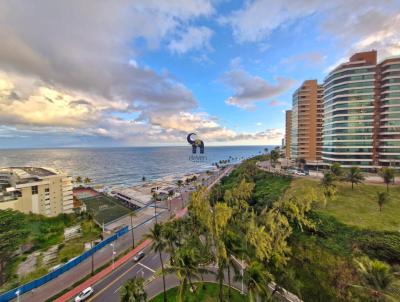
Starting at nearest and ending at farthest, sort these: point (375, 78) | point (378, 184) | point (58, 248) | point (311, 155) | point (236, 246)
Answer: point (236, 246)
point (58, 248)
point (378, 184)
point (375, 78)
point (311, 155)

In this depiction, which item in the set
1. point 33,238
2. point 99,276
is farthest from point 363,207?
Answer: point 33,238

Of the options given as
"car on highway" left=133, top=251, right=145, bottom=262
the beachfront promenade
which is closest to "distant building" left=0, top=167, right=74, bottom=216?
the beachfront promenade

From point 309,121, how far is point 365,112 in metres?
29.1

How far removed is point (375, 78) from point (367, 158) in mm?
29593

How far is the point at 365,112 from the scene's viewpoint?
77250mm

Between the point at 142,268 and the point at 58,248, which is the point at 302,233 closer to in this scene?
the point at 142,268

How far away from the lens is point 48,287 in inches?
1312

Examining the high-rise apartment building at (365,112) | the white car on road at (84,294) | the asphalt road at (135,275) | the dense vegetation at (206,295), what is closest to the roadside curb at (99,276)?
the asphalt road at (135,275)

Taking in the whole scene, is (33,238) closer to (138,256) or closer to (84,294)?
(138,256)

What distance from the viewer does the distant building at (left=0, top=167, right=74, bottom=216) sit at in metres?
59.5

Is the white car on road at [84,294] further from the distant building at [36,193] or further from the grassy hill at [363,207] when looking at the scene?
the grassy hill at [363,207]

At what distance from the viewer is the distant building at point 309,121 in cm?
10350

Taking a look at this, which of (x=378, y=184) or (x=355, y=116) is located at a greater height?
(x=355, y=116)

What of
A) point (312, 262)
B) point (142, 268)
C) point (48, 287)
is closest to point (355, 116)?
point (312, 262)
